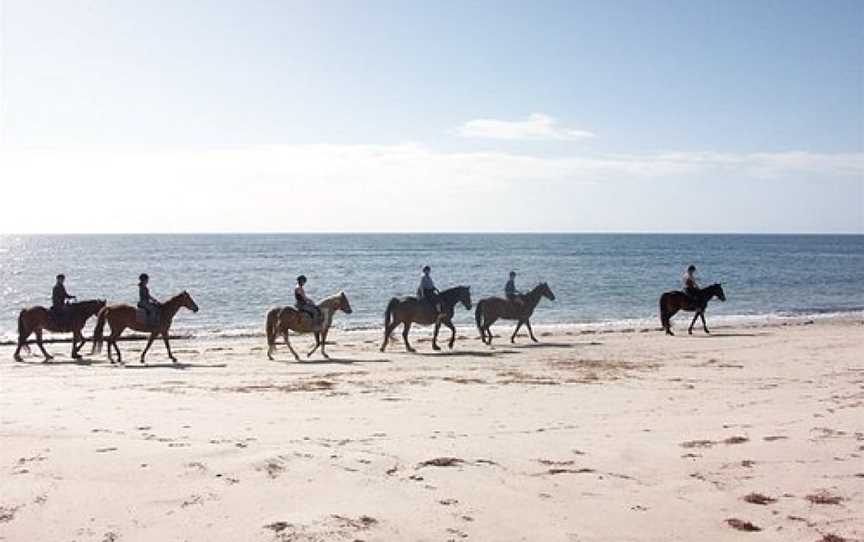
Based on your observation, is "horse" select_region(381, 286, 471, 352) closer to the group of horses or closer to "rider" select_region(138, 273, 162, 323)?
the group of horses

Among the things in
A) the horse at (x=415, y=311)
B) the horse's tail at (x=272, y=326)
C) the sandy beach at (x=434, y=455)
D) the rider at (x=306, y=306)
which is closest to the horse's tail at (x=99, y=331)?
the sandy beach at (x=434, y=455)

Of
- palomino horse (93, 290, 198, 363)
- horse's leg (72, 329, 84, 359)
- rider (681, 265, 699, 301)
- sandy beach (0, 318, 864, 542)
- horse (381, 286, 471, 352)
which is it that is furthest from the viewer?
rider (681, 265, 699, 301)

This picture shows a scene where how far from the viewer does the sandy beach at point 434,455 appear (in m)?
7.01

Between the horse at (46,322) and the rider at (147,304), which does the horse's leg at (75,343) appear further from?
the rider at (147,304)

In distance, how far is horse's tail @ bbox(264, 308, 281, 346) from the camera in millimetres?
20812

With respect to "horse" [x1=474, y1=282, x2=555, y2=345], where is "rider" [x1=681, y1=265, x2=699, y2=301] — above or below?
above

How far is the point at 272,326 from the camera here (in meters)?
20.9

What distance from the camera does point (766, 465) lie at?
9109 millimetres

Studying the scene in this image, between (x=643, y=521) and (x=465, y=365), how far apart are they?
11.8m

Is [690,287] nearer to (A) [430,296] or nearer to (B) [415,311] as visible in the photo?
(A) [430,296]

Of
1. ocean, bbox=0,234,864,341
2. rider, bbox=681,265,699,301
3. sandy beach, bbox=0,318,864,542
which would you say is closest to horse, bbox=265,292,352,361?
sandy beach, bbox=0,318,864,542

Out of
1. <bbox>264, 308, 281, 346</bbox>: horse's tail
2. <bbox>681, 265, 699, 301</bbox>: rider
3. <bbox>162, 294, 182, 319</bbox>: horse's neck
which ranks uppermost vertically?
<bbox>681, 265, 699, 301</bbox>: rider

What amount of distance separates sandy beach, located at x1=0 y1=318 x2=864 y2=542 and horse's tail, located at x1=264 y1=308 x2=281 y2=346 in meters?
2.99

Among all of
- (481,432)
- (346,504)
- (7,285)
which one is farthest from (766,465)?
(7,285)
